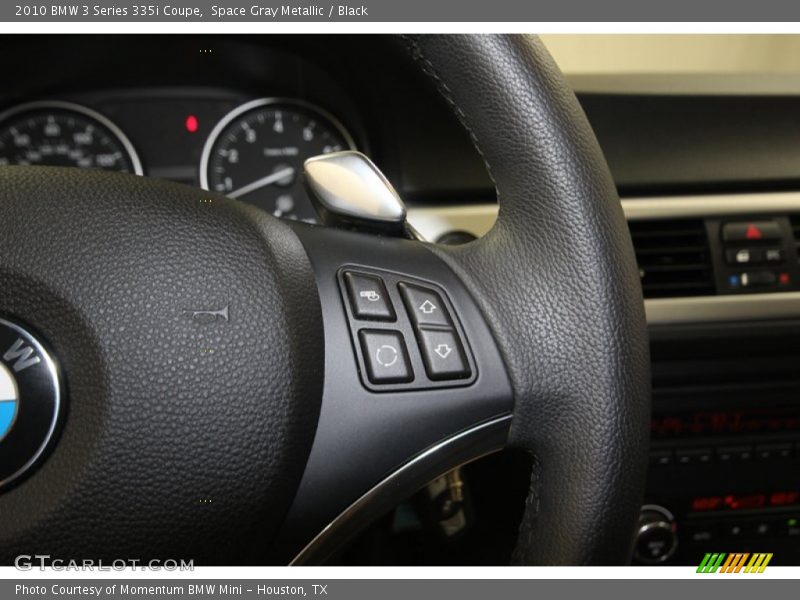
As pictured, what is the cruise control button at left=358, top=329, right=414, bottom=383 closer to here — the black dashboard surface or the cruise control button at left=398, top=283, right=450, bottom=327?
the cruise control button at left=398, top=283, right=450, bottom=327

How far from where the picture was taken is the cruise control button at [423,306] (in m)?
0.50

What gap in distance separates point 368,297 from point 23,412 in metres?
0.22

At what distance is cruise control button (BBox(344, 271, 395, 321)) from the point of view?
0.50 metres

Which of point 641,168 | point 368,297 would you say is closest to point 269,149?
point 641,168

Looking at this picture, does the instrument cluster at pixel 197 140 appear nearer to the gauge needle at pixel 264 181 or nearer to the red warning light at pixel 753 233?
the gauge needle at pixel 264 181

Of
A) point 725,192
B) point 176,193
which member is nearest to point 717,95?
point 725,192

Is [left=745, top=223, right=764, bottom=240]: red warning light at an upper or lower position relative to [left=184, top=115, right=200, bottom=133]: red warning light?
lower

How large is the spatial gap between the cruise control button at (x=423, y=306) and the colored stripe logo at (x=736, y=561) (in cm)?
63

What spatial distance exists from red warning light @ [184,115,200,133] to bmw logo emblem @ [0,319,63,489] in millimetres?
699

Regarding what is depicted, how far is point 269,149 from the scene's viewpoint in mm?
1091

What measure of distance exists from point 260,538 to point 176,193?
0.76 ft

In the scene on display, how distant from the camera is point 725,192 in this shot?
97 cm

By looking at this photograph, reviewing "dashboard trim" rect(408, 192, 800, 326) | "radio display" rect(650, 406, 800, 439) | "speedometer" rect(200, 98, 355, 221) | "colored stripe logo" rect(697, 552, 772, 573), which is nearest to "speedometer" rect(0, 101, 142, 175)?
"speedometer" rect(200, 98, 355, 221)

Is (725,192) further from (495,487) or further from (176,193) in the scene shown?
(176,193)
